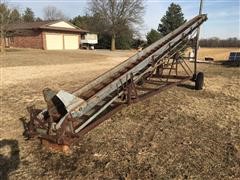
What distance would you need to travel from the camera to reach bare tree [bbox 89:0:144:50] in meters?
42.9

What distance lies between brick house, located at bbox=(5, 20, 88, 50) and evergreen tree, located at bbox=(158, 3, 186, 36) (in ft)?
43.1

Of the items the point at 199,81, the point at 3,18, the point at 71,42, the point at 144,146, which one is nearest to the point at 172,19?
the point at 71,42

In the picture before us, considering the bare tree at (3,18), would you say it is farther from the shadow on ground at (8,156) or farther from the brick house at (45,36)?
the shadow on ground at (8,156)

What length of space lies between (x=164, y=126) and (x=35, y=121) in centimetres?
290

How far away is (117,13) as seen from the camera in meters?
42.9

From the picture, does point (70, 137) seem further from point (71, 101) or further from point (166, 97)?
point (166, 97)

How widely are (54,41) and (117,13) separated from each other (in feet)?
37.4

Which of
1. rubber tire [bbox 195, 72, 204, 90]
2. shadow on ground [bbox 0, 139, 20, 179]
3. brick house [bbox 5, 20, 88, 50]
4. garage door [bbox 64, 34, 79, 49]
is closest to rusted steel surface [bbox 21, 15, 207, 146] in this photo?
shadow on ground [bbox 0, 139, 20, 179]

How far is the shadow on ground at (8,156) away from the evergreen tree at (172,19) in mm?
38071

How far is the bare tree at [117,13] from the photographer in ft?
141

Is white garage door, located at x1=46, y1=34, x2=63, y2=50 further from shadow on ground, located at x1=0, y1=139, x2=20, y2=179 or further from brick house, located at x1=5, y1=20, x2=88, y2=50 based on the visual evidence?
shadow on ground, located at x1=0, y1=139, x2=20, y2=179

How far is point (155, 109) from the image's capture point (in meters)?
7.47

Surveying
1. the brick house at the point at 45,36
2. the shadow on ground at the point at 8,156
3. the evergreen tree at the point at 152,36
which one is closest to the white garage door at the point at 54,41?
the brick house at the point at 45,36

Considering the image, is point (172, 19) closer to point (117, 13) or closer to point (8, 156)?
point (117, 13)
